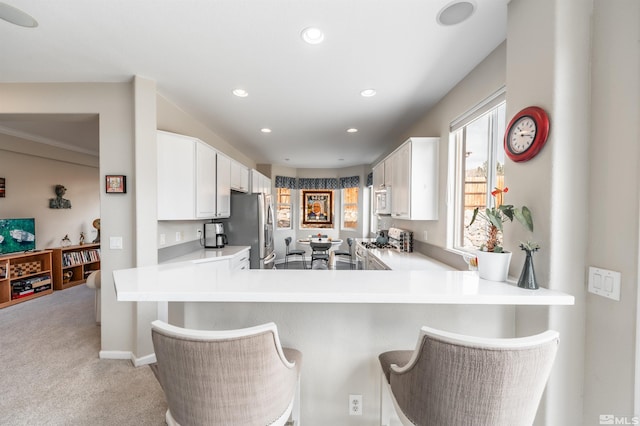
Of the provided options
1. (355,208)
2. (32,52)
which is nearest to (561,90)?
(32,52)

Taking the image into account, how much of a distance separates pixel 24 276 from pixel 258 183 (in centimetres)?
396

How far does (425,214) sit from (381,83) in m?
1.44

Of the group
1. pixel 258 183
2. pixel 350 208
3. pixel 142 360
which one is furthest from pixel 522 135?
pixel 350 208

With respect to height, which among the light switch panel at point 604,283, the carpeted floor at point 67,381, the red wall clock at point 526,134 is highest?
the red wall clock at point 526,134

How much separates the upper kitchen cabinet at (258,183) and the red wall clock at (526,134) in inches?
161

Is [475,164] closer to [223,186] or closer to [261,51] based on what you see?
[261,51]

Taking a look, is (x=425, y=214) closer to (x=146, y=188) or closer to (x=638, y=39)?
(x=638, y=39)

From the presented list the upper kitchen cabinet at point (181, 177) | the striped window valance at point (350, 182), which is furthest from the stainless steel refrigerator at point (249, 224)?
the striped window valance at point (350, 182)

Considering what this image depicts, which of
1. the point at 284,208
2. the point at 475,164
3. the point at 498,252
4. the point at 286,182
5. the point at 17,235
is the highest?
the point at 286,182

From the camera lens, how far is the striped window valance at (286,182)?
691 cm

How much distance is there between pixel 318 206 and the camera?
24.5ft

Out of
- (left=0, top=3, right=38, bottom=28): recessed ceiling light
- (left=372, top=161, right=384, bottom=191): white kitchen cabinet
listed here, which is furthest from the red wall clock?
(left=0, top=3, right=38, bottom=28): recessed ceiling light

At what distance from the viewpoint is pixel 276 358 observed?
0.94 m

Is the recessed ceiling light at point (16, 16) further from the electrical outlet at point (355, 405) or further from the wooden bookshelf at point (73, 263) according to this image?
the wooden bookshelf at point (73, 263)
